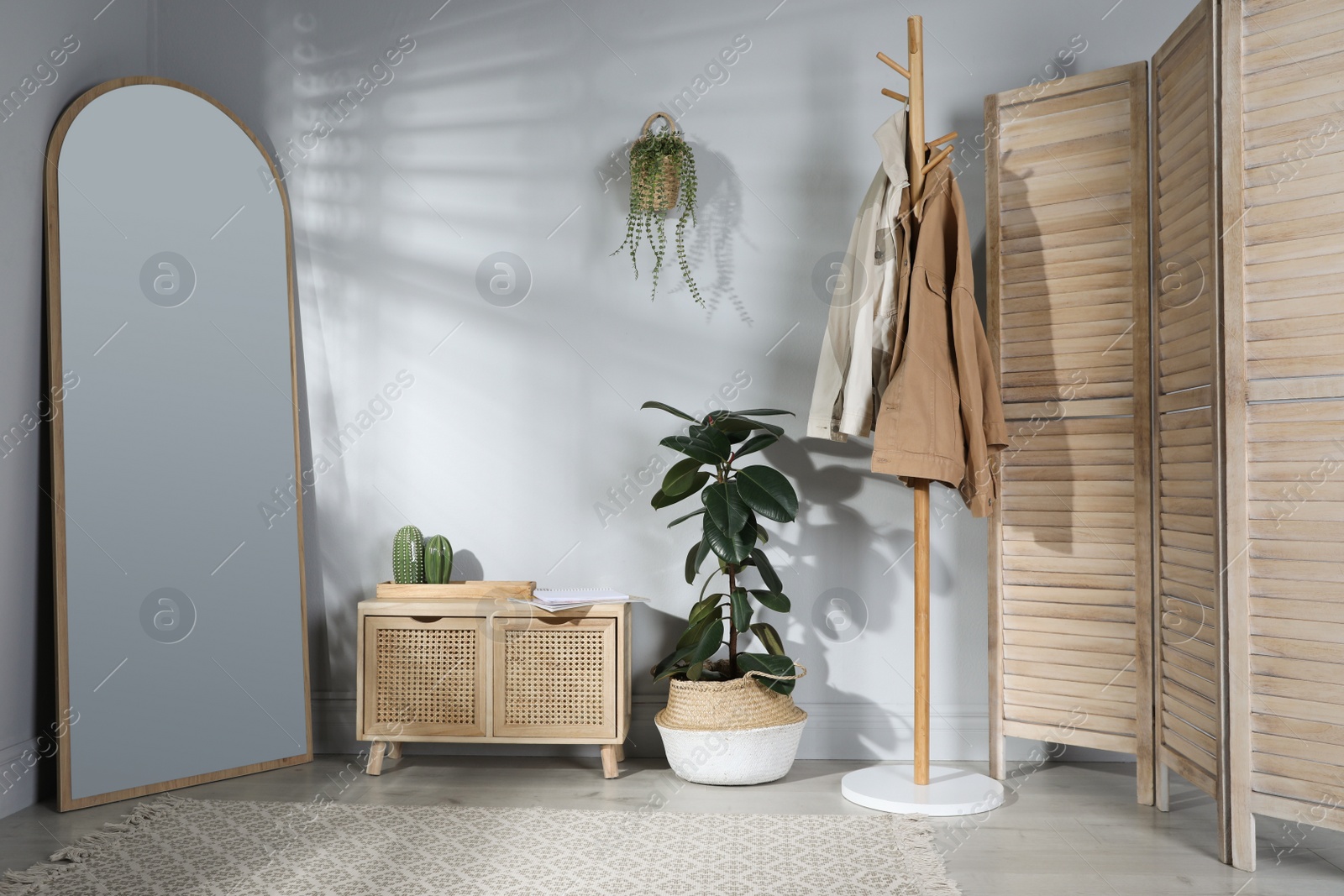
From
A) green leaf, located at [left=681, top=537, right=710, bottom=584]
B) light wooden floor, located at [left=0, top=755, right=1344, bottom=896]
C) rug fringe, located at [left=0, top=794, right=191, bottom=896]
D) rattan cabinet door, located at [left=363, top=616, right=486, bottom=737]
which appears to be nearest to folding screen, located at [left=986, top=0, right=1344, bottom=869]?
light wooden floor, located at [left=0, top=755, right=1344, bottom=896]

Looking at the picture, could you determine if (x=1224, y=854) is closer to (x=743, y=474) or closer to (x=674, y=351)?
(x=743, y=474)

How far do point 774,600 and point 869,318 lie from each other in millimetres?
798

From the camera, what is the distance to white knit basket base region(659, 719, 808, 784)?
241cm

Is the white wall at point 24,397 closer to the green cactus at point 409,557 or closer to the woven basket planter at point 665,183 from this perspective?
the green cactus at point 409,557

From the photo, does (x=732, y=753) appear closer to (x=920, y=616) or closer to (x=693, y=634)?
(x=693, y=634)

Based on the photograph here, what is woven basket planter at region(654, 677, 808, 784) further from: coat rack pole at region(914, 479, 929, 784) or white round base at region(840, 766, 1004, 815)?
coat rack pole at region(914, 479, 929, 784)

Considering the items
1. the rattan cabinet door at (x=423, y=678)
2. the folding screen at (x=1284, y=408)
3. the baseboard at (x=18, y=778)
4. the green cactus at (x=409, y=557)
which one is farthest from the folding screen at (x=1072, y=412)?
the baseboard at (x=18, y=778)

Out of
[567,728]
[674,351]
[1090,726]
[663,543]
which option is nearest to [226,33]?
[674,351]

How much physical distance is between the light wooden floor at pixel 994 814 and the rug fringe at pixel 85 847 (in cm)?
5

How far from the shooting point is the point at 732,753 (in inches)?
94.9

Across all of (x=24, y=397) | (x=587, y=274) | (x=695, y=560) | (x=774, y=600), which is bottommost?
(x=774, y=600)

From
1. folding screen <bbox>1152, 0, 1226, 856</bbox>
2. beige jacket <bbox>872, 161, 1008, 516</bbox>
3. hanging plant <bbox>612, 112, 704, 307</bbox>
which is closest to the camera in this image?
folding screen <bbox>1152, 0, 1226, 856</bbox>

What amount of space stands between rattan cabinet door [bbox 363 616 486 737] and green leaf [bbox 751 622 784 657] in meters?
0.77

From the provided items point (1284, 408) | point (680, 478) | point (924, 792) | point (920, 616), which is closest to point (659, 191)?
point (680, 478)
